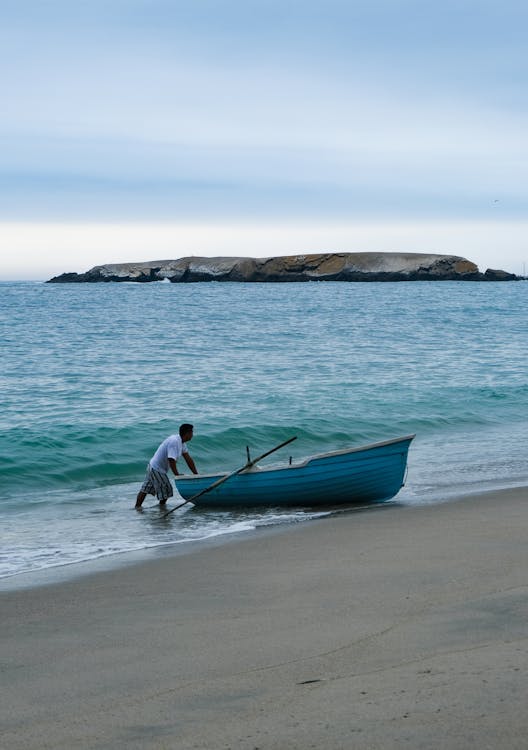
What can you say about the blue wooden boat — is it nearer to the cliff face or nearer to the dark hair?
the dark hair

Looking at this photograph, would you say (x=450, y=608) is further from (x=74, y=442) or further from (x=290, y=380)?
(x=290, y=380)

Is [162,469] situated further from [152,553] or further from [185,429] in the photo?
[152,553]

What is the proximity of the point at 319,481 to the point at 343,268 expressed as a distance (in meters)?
136

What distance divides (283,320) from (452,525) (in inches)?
1741

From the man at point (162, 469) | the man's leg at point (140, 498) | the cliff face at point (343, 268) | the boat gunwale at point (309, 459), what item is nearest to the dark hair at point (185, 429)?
the man at point (162, 469)

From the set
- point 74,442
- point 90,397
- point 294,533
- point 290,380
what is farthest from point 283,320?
point 294,533

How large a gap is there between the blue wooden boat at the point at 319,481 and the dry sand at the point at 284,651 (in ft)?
9.76

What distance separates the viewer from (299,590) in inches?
279

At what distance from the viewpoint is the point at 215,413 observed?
70.1 feet

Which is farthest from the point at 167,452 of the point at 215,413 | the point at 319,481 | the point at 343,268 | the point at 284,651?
the point at 343,268

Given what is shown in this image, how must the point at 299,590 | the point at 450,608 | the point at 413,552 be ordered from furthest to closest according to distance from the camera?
the point at 413,552 < the point at 299,590 < the point at 450,608

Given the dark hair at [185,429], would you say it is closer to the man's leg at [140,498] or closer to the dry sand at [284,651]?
the man's leg at [140,498]

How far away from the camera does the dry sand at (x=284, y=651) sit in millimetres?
4090

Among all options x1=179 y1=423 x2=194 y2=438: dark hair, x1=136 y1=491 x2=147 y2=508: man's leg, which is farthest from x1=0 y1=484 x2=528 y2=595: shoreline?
x1=136 y1=491 x2=147 y2=508: man's leg
